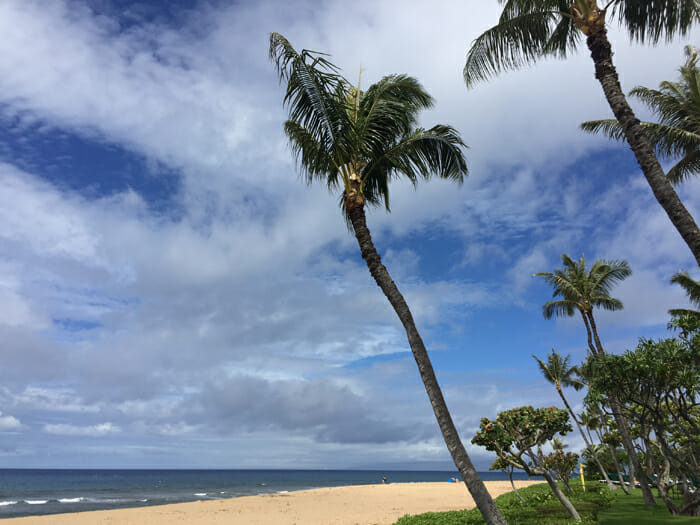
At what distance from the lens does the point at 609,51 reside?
358 inches

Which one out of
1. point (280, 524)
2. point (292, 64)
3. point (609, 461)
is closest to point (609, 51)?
point (292, 64)

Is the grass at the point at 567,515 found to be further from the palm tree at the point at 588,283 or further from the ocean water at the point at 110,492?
the ocean water at the point at 110,492

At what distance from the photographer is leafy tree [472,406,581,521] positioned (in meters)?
12.5

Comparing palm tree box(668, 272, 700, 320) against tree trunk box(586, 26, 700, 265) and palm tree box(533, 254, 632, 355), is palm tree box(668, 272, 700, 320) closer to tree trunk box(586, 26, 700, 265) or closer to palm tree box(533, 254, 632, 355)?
palm tree box(533, 254, 632, 355)

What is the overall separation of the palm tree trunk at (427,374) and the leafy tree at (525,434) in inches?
149

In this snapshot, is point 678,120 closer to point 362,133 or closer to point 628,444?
point 362,133

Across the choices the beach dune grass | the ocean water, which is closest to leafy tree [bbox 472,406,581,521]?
the beach dune grass

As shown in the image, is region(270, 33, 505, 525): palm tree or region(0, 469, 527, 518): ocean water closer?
region(270, 33, 505, 525): palm tree

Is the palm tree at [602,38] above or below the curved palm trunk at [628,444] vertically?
above

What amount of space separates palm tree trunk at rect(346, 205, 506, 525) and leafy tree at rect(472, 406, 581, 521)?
3.79 m

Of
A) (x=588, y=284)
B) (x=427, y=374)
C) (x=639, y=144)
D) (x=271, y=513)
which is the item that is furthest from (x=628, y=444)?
(x=271, y=513)

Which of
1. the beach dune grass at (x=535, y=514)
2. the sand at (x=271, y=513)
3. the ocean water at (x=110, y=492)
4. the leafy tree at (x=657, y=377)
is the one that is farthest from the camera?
the ocean water at (x=110, y=492)

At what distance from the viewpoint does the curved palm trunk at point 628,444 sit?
1595 centimetres

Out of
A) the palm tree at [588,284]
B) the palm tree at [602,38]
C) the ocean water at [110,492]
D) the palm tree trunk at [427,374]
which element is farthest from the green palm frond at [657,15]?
the ocean water at [110,492]
